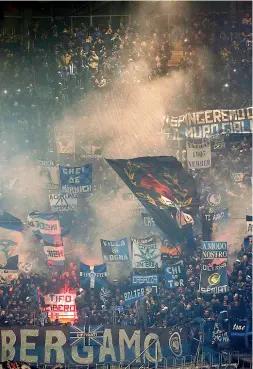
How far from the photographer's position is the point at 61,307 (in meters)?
17.8

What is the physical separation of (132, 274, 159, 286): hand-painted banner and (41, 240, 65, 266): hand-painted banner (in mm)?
1698

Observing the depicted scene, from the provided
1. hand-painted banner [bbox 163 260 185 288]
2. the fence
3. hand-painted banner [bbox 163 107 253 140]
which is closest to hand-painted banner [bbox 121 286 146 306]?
hand-painted banner [bbox 163 260 185 288]

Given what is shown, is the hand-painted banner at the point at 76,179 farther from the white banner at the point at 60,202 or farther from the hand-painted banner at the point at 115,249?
the hand-painted banner at the point at 115,249

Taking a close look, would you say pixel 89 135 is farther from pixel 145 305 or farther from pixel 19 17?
pixel 145 305

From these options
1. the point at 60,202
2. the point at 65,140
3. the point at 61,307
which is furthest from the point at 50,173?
the point at 61,307

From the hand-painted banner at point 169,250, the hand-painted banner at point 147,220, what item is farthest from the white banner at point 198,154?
the hand-painted banner at point 169,250

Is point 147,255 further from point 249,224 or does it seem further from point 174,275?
point 249,224

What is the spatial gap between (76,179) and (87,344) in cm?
437

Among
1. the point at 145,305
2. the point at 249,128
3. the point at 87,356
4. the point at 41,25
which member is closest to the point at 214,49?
the point at 249,128

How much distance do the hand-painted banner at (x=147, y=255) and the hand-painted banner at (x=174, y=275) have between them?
391 millimetres

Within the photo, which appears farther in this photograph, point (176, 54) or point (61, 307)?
point (176, 54)

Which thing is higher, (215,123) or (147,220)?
(215,123)

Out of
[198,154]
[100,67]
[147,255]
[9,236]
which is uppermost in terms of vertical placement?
[100,67]

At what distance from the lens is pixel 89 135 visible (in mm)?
22219
